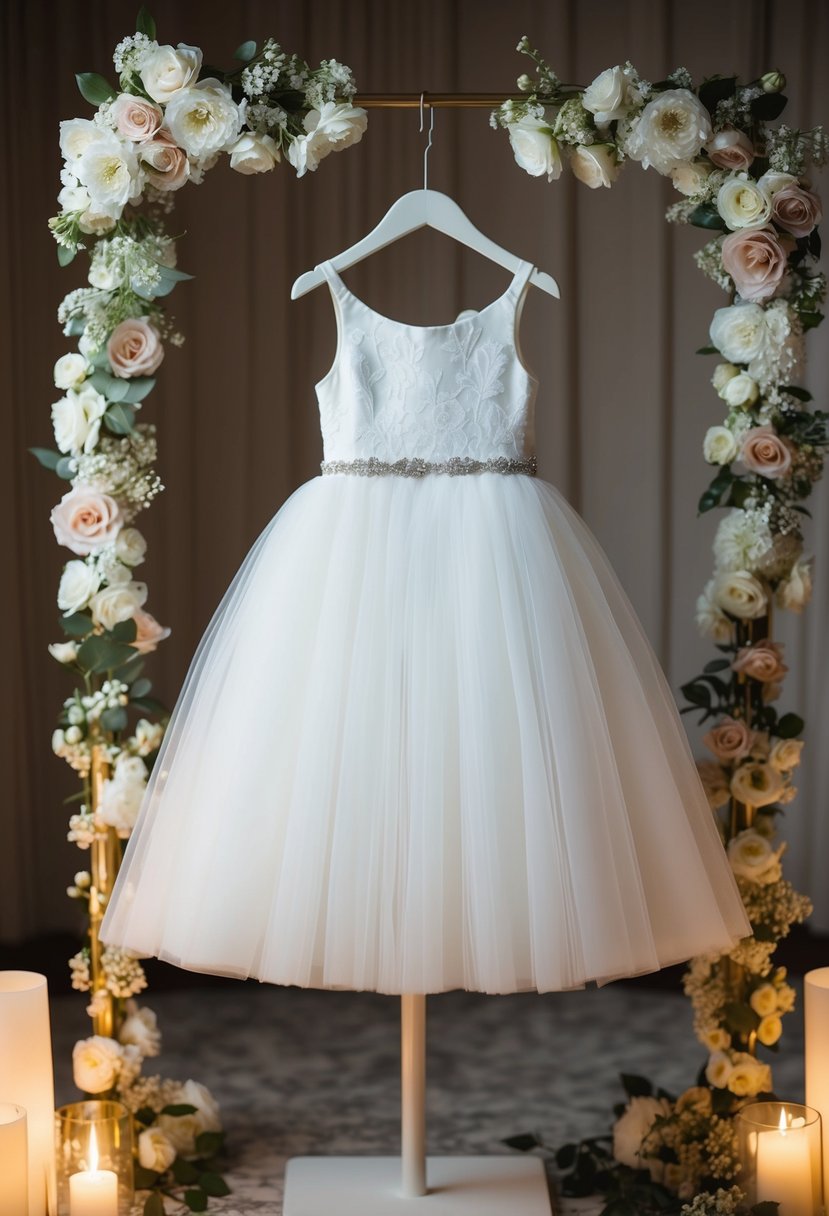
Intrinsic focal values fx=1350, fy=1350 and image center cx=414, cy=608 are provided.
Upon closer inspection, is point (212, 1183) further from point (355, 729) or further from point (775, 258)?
point (775, 258)

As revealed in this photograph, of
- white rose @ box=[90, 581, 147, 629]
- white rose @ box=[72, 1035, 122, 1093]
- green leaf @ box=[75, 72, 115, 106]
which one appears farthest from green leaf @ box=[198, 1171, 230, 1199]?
green leaf @ box=[75, 72, 115, 106]

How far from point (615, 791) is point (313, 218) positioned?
7.67ft

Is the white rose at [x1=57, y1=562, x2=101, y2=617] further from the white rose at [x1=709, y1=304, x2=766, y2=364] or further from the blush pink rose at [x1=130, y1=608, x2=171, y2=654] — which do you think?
the white rose at [x1=709, y1=304, x2=766, y2=364]

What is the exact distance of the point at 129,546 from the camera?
2566 mm

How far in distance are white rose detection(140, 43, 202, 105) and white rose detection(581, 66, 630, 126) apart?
68cm

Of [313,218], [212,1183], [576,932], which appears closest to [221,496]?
[313,218]

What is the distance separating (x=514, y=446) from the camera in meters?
2.38

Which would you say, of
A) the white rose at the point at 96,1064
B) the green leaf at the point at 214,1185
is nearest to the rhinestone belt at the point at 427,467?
the white rose at the point at 96,1064

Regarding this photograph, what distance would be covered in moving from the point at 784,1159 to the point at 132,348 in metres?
1.87

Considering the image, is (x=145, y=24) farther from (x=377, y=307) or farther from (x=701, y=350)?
(x=377, y=307)

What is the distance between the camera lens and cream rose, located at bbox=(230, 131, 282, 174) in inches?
93.6

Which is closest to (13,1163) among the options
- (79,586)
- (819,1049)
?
(79,586)

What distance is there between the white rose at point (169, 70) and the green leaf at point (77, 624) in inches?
37.7

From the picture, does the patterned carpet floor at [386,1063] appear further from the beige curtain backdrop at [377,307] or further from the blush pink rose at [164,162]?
the blush pink rose at [164,162]
